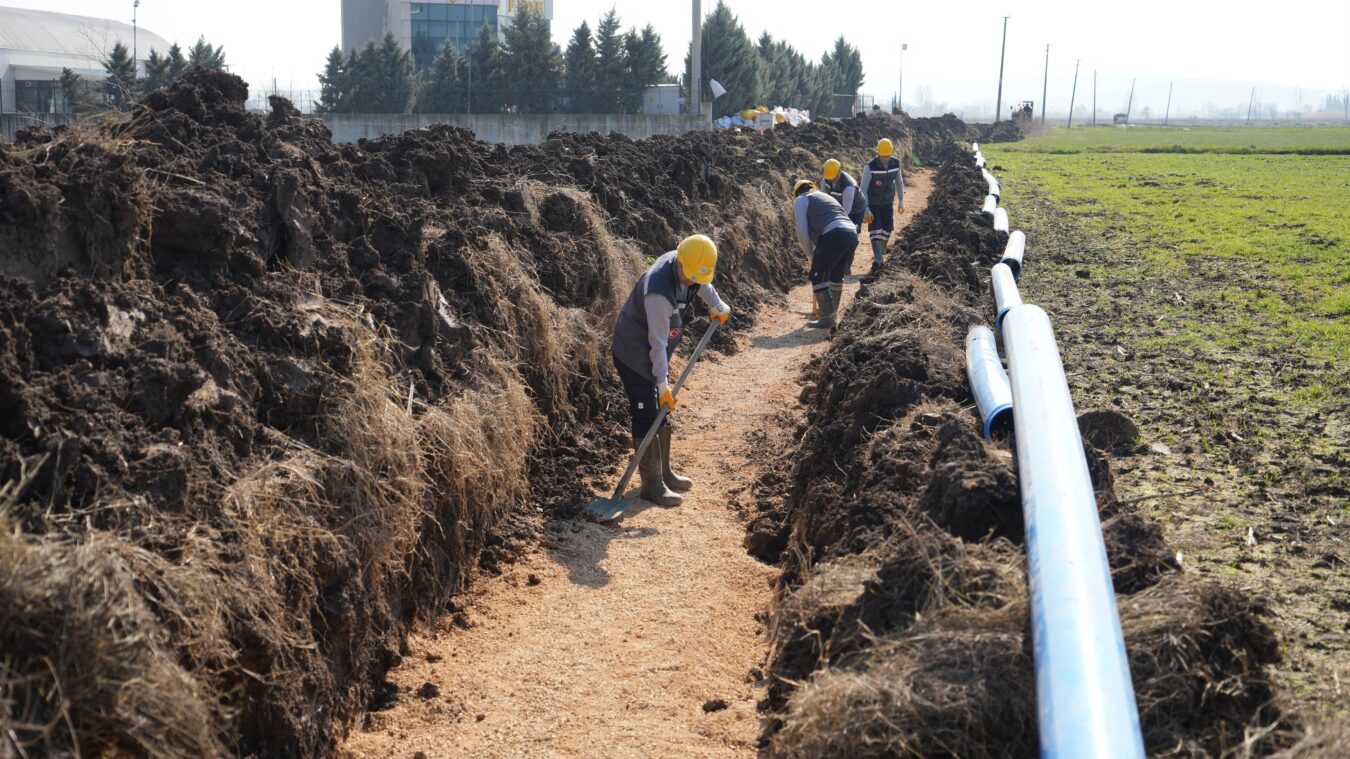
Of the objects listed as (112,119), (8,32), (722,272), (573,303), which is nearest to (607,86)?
(8,32)

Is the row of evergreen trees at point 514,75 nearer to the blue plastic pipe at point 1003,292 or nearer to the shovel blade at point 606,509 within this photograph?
the blue plastic pipe at point 1003,292

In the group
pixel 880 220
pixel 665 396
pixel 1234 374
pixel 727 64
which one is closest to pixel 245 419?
pixel 665 396

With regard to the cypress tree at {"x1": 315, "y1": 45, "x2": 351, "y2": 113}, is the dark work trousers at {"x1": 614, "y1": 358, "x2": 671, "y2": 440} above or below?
below

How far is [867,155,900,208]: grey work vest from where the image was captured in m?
16.0

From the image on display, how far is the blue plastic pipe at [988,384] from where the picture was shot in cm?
548

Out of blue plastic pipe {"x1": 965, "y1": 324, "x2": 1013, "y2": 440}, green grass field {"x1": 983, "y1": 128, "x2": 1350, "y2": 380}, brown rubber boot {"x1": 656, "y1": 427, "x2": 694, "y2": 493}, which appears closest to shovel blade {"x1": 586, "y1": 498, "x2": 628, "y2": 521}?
brown rubber boot {"x1": 656, "y1": 427, "x2": 694, "y2": 493}

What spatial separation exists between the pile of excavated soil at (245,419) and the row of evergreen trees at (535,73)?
39293mm

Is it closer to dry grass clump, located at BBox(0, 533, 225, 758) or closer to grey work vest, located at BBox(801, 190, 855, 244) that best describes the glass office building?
grey work vest, located at BBox(801, 190, 855, 244)

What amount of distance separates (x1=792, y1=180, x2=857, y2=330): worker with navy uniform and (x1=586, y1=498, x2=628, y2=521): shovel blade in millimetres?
6087

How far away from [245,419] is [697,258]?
3348mm

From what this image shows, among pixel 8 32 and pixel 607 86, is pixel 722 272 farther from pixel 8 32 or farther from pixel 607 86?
pixel 8 32

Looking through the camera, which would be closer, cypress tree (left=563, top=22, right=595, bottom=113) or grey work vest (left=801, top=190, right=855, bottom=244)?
grey work vest (left=801, top=190, right=855, bottom=244)

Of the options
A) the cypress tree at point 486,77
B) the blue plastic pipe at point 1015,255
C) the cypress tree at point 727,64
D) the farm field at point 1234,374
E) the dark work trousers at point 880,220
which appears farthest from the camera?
the cypress tree at point 727,64

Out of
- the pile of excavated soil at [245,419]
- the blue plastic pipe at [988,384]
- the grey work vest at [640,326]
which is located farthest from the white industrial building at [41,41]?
the blue plastic pipe at [988,384]
